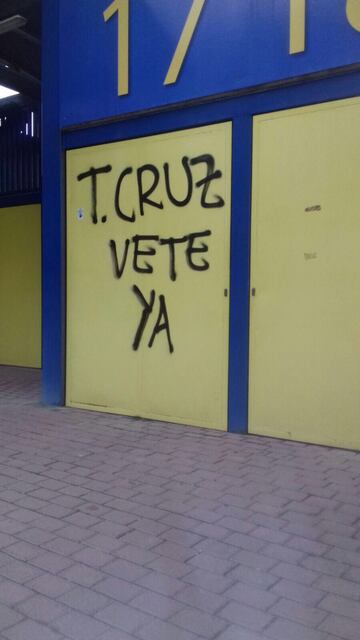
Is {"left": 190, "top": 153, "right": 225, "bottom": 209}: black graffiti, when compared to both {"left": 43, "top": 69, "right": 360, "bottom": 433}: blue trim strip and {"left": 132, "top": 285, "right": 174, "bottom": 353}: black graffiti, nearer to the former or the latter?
{"left": 43, "top": 69, "right": 360, "bottom": 433}: blue trim strip

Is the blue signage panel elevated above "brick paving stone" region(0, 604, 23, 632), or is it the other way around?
the blue signage panel

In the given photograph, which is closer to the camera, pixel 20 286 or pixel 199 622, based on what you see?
pixel 199 622

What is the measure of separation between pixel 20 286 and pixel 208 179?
4.89 metres

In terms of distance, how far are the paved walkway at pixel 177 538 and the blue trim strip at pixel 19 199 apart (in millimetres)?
4838

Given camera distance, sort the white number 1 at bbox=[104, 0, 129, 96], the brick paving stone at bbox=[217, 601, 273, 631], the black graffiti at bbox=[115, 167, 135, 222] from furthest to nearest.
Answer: the black graffiti at bbox=[115, 167, 135, 222] < the white number 1 at bbox=[104, 0, 129, 96] < the brick paving stone at bbox=[217, 601, 273, 631]

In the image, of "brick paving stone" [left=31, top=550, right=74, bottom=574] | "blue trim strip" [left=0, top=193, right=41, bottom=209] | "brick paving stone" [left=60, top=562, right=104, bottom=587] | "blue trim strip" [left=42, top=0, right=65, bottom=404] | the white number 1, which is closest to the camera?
"brick paving stone" [left=60, top=562, right=104, bottom=587]

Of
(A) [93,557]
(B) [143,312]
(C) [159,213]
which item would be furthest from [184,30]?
(A) [93,557]

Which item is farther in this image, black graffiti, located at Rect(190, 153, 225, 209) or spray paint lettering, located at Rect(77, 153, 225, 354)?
spray paint lettering, located at Rect(77, 153, 225, 354)

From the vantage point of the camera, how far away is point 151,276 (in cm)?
588

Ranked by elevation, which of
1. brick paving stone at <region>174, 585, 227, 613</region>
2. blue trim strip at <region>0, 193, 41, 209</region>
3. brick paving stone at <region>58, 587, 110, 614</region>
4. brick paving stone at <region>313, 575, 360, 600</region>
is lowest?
brick paving stone at <region>58, 587, 110, 614</region>

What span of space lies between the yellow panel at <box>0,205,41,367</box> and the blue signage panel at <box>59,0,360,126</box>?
3.22 m

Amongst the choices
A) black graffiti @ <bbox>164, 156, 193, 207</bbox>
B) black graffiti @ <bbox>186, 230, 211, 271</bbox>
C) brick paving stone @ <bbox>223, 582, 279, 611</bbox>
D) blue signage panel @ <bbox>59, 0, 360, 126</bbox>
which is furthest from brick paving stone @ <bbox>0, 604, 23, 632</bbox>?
blue signage panel @ <bbox>59, 0, 360, 126</bbox>

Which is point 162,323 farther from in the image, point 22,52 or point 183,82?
point 22,52

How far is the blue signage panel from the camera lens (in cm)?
478
